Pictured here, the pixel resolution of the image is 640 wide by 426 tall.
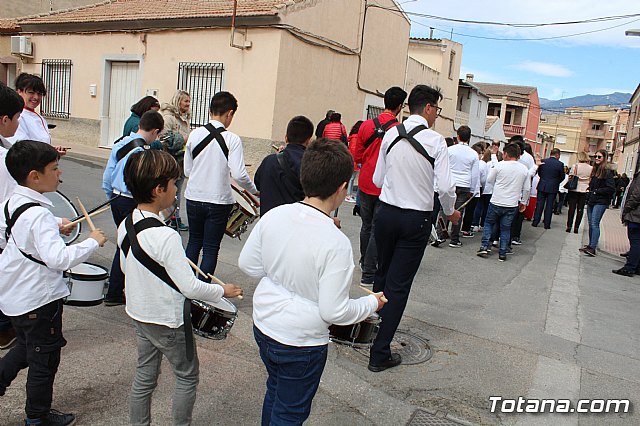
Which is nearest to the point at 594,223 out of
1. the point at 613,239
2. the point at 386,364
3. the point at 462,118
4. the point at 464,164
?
the point at 613,239

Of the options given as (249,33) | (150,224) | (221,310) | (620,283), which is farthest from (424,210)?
(249,33)

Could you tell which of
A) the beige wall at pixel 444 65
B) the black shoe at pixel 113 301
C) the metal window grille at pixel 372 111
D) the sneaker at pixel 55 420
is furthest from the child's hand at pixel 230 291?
the beige wall at pixel 444 65

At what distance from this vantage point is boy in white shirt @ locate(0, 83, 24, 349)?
11.0 ft

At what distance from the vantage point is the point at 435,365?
4141mm

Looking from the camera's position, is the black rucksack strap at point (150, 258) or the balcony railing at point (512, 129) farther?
the balcony railing at point (512, 129)

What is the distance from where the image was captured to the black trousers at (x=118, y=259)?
14.8ft

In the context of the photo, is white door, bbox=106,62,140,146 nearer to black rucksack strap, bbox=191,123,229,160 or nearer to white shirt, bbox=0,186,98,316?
black rucksack strap, bbox=191,123,229,160

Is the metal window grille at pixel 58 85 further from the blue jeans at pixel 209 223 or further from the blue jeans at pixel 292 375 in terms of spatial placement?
the blue jeans at pixel 292 375

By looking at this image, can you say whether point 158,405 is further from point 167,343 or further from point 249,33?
point 249,33

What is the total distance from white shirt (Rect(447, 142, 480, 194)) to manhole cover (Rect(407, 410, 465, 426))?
19.0 ft

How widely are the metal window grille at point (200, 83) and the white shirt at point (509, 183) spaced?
27.2 feet

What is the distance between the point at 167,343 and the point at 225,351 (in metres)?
1.54

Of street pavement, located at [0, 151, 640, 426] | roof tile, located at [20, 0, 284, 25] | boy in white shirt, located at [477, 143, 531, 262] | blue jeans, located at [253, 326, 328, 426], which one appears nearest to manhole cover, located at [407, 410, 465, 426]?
street pavement, located at [0, 151, 640, 426]

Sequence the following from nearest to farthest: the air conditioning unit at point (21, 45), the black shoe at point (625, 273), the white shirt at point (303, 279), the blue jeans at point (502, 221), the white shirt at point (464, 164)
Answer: the white shirt at point (303, 279) < the black shoe at point (625, 273) < the blue jeans at point (502, 221) < the white shirt at point (464, 164) < the air conditioning unit at point (21, 45)
